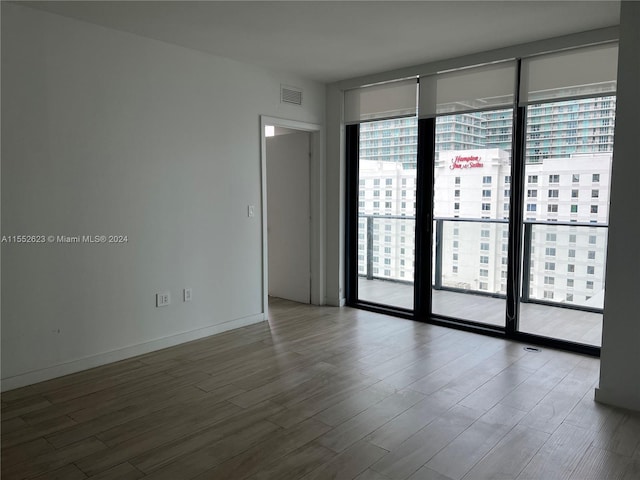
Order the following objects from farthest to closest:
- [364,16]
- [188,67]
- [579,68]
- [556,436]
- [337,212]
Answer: [337,212]
[188,67]
[579,68]
[364,16]
[556,436]

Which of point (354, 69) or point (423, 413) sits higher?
point (354, 69)

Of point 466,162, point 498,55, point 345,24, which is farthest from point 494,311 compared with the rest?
point 345,24

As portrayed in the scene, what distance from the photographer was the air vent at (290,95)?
510cm

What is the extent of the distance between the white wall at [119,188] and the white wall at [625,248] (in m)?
3.22

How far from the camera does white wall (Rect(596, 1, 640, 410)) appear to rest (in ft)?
9.56

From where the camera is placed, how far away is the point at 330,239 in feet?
18.9

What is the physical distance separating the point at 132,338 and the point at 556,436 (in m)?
3.26

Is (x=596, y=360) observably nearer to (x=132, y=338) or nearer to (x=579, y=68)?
(x=579, y=68)

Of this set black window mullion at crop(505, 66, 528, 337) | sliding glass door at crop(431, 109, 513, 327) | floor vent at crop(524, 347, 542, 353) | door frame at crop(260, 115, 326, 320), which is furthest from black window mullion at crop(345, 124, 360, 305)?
floor vent at crop(524, 347, 542, 353)

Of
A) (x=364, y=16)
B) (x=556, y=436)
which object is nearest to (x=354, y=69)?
(x=364, y=16)

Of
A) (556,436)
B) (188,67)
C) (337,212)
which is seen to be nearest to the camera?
(556,436)

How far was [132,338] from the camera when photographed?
4008 mm

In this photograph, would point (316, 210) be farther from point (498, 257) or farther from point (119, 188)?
point (119, 188)

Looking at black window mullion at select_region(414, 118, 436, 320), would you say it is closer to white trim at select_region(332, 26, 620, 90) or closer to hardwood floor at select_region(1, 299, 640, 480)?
white trim at select_region(332, 26, 620, 90)
